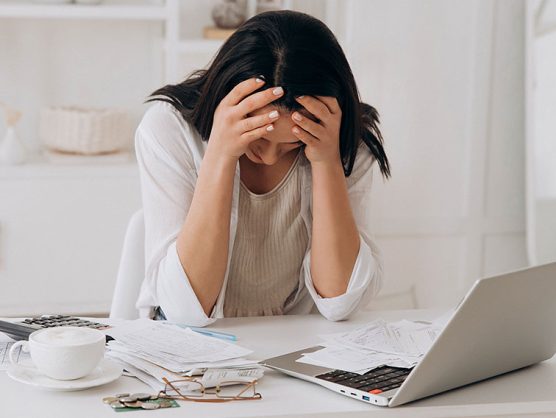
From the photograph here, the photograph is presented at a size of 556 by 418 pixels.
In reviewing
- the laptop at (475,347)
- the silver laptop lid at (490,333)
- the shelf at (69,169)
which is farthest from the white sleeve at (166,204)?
the shelf at (69,169)

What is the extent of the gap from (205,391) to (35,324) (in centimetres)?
36

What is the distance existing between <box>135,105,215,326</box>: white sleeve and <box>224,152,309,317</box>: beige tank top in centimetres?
15

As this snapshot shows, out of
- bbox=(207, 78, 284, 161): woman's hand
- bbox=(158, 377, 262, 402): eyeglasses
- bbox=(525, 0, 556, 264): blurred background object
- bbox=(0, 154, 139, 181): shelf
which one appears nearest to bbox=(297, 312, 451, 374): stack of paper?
bbox=(158, 377, 262, 402): eyeglasses

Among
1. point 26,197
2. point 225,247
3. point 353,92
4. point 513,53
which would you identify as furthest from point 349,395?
point 513,53

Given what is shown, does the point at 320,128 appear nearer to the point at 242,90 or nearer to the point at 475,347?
the point at 242,90

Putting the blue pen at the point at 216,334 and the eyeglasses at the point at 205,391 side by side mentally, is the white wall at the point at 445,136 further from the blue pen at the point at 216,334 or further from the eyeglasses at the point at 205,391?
the eyeglasses at the point at 205,391

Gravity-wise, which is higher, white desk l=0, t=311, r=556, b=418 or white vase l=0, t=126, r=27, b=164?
white vase l=0, t=126, r=27, b=164

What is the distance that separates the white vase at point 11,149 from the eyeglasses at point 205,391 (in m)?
2.06

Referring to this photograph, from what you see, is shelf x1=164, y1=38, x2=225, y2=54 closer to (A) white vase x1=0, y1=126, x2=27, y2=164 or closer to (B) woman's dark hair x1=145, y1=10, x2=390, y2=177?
(A) white vase x1=0, y1=126, x2=27, y2=164

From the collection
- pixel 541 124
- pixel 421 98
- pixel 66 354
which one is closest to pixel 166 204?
pixel 66 354

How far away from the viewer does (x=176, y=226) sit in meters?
1.68

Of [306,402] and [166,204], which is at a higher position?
[166,204]

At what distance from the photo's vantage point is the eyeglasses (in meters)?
1.20

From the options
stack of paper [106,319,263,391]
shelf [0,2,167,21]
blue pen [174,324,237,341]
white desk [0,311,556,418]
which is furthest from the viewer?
shelf [0,2,167,21]
